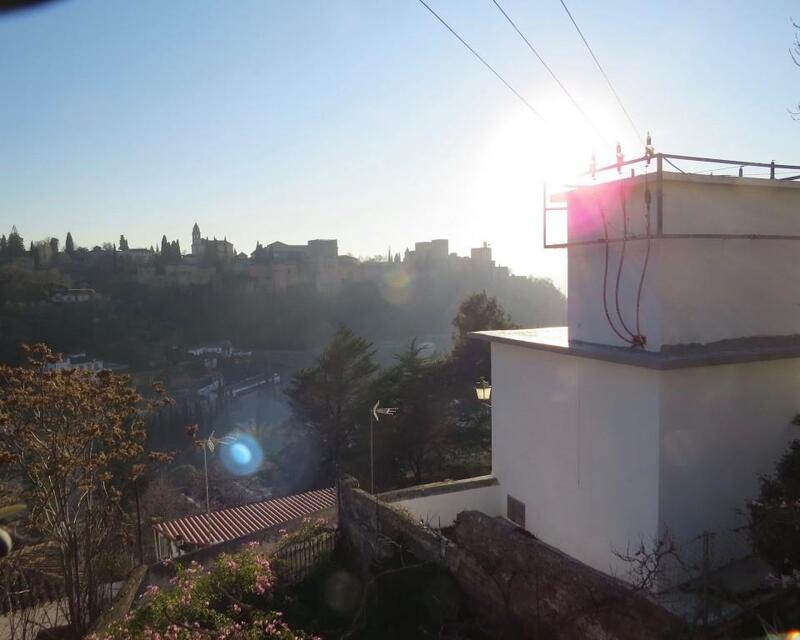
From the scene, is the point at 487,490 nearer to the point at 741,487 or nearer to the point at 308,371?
the point at 741,487

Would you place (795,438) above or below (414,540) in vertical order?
above

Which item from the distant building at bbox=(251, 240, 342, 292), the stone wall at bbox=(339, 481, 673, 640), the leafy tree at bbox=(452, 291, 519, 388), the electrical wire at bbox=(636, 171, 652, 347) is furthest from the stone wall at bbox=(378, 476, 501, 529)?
the distant building at bbox=(251, 240, 342, 292)

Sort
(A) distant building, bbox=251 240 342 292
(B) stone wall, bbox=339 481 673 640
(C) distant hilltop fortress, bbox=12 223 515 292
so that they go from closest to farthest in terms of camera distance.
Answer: (B) stone wall, bbox=339 481 673 640
(C) distant hilltop fortress, bbox=12 223 515 292
(A) distant building, bbox=251 240 342 292

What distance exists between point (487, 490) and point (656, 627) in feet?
13.9

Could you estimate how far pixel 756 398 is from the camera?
571 cm

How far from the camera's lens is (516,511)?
Answer: 7672mm

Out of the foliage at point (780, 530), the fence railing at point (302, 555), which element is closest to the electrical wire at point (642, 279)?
the foliage at point (780, 530)

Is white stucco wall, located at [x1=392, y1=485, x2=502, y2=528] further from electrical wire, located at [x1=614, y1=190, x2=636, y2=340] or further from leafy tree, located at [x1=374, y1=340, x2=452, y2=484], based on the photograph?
leafy tree, located at [x1=374, y1=340, x2=452, y2=484]

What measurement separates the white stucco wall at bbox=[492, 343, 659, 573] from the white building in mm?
19

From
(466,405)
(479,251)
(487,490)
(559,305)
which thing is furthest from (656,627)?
(479,251)

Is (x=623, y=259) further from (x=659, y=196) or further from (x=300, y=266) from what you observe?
(x=300, y=266)

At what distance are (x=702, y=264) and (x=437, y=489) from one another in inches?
187

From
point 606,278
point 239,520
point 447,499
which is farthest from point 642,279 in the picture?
point 239,520

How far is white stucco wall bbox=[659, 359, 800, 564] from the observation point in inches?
208
